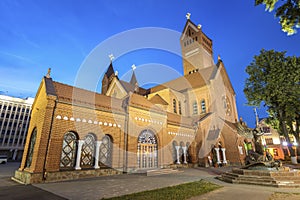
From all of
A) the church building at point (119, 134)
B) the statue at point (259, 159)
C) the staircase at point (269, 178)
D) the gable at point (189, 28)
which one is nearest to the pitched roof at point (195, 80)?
the church building at point (119, 134)

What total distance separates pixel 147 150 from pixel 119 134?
3.28m

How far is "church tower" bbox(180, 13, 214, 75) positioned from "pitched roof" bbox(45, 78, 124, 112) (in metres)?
29.1

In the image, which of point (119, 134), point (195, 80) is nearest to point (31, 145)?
point (119, 134)

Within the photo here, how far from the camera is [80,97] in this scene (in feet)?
41.0

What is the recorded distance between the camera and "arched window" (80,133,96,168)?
11422 mm

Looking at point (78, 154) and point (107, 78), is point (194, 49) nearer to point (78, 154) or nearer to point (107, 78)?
point (107, 78)

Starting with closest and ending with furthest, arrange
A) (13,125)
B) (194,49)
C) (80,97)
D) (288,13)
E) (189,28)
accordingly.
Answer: (288,13) < (80,97) < (194,49) < (189,28) < (13,125)

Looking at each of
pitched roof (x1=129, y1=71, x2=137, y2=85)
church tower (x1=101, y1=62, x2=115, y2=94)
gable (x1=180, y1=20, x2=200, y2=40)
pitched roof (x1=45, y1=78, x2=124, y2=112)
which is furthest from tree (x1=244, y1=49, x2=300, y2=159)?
gable (x1=180, y1=20, x2=200, y2=40)

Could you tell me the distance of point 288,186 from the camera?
7953mm

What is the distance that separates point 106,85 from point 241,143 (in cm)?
2646

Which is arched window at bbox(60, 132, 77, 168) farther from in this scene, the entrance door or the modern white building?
the modern white building

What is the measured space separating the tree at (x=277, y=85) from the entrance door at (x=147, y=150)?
13191 millimetres

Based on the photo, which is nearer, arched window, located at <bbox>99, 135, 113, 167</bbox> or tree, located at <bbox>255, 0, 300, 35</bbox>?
tree, located at <bbox>255, 0, 300, 35</bbox>

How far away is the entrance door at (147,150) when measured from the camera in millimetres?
14420
